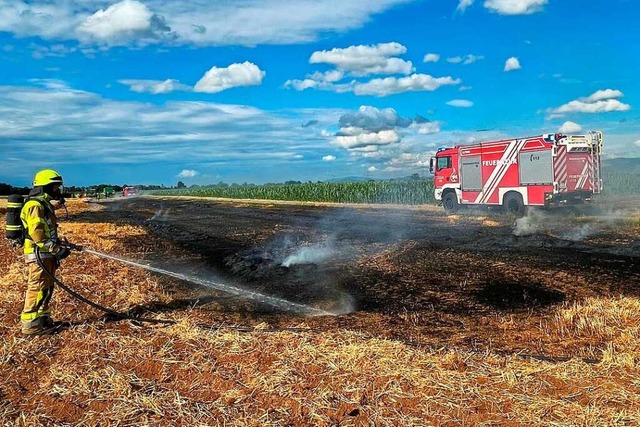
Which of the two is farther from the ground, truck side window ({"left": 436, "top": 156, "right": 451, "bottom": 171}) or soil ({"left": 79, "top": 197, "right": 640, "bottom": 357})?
truck side window ({"left": 436, "top": 156, "right": 451, "bottom": 171})

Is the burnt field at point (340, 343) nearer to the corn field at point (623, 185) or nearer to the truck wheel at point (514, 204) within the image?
the truck wheel at point (514, 204)

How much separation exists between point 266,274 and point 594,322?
20.1ft

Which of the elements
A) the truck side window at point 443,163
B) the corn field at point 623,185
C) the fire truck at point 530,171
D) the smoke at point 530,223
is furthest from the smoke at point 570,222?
the corn field at point 623,185

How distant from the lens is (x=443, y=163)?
73.0 ft

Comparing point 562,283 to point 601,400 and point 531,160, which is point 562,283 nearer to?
point 601,400

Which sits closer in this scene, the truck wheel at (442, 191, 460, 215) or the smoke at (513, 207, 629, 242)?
the smoke at (513, 207, 629, 242)

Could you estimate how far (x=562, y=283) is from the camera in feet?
27.8

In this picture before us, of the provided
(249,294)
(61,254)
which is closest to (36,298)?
(61,254)

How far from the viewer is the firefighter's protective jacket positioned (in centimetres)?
603

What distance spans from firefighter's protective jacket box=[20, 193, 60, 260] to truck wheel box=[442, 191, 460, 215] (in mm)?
18051

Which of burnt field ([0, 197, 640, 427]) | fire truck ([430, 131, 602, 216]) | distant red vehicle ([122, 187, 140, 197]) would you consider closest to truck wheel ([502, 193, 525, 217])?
fire truck ([430, 131, 602, 216])

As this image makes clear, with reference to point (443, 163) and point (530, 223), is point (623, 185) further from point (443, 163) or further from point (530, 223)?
point (530, 223)

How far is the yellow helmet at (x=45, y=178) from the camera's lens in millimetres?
6137

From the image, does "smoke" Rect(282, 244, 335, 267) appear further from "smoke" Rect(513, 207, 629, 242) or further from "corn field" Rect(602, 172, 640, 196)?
"corn field" Rect(602, 172, 640, 196)
